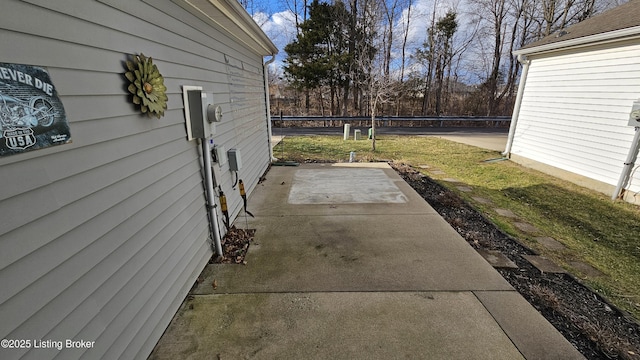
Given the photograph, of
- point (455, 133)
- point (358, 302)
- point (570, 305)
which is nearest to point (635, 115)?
point (570, 305)

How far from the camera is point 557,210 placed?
4.47m

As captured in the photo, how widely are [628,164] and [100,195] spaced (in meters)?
7.29

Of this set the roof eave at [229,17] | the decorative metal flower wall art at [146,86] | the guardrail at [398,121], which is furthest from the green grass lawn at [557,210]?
the guardrail at [398,121]

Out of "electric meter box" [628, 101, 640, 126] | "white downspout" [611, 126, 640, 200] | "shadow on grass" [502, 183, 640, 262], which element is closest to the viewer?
"shadow on grass" [502, 183, 640, 262]

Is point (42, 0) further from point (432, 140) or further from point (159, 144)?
point (432, 140)

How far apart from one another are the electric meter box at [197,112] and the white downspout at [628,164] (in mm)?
6636

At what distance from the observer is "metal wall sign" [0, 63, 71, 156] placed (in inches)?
37.8


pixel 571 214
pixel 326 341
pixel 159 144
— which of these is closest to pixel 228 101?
pixel 159 144

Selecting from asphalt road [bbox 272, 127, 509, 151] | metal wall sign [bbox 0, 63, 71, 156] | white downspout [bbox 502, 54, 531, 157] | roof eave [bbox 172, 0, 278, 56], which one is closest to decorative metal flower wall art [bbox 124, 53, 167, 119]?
metal wall sign [bbox 0, 63, 71, 156]

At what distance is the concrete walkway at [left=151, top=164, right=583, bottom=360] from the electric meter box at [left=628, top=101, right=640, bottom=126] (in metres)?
3.99

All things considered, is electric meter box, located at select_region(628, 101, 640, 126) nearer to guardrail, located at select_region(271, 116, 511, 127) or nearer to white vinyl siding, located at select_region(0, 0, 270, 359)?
white vinyl siding, located at select_region(0, 0, 270, 359)

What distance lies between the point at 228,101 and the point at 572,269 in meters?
4.44

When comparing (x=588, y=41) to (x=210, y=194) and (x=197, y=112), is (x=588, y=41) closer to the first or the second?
(x=197, y=112)

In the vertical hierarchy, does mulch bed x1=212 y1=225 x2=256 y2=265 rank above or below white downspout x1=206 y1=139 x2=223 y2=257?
below
